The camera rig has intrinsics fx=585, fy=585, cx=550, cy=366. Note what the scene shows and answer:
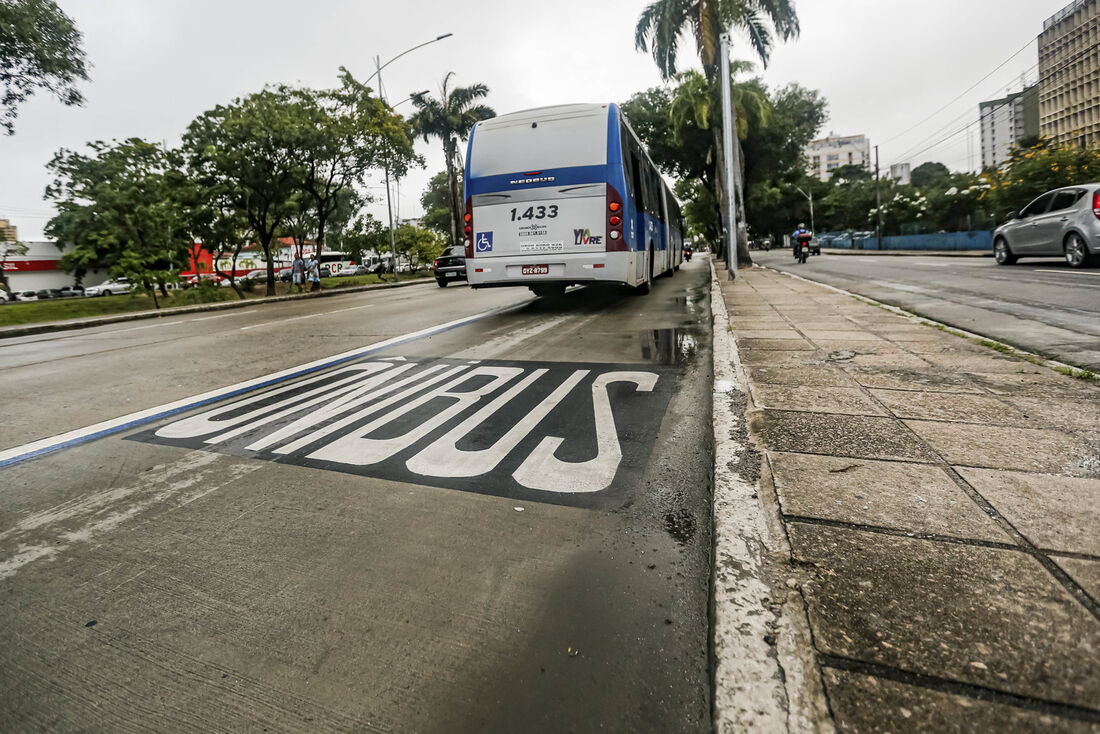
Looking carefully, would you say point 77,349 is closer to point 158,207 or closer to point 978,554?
point 978,554

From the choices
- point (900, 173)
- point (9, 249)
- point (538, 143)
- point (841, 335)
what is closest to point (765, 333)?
point (841, 335)

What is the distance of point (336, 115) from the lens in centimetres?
2447

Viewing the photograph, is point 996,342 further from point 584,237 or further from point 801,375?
point 584,237

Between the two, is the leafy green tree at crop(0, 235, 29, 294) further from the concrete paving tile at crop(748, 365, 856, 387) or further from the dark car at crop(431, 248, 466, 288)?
the concrete paving tile at crop(748, 365, 856, 387)

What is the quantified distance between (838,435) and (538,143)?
7539 millimetres

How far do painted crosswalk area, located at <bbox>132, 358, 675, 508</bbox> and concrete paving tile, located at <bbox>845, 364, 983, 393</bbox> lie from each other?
1.35m

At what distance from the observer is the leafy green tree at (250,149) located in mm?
22031

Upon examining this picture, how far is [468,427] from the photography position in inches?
137

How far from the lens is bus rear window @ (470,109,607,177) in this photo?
29.5 ft

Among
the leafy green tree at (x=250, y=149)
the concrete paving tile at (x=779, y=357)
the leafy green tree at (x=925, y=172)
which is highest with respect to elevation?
the leafy green tree at (x=925, y=172)

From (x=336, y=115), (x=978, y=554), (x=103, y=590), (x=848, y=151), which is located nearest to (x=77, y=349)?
(x=103, y=590)

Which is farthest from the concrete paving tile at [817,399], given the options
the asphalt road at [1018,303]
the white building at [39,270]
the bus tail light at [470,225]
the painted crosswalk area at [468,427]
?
the white building at [39,270]

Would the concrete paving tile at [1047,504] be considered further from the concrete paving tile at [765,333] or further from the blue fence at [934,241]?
the blue fence at [934,241]

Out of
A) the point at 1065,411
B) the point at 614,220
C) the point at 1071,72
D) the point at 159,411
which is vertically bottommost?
the point at 1065,411
